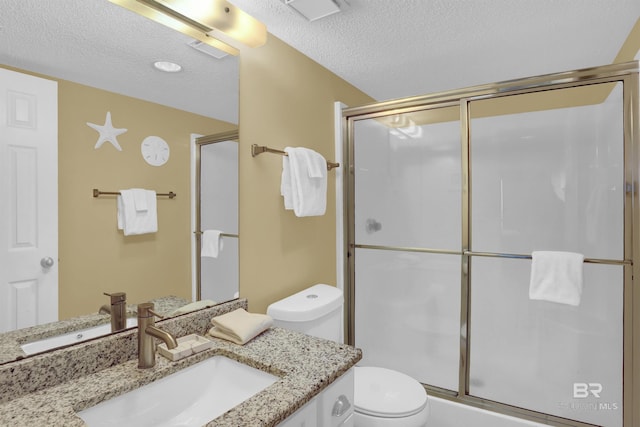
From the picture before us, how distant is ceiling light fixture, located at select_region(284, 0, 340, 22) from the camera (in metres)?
1.43

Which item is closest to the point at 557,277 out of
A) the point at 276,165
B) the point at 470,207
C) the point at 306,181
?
the point at 470,207

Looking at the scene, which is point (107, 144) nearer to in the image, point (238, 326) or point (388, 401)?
point (238, 326)

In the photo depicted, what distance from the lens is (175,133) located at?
1263mm

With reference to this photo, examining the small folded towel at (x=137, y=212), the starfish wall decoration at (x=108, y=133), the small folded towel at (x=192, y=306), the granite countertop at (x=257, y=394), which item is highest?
the starfish wall decoration at (x=108, y=133)

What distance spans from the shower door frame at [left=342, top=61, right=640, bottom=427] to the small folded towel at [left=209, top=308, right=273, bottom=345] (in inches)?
47.6

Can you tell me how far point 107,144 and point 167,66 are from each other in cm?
40

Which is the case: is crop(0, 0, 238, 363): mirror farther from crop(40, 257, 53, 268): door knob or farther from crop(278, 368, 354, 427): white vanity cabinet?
crop(278, 368, 354, 427): white vanity cabinet

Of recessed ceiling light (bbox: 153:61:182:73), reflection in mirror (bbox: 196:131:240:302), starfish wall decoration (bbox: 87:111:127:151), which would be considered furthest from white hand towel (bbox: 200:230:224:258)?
recessed ceiling light (bbox: 153:61:182:73)

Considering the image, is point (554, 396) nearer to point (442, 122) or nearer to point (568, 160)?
point (568, 160)

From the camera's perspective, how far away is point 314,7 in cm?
148

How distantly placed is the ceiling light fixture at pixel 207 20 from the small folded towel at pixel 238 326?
1143mm

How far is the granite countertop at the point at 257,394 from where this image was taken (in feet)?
2.52

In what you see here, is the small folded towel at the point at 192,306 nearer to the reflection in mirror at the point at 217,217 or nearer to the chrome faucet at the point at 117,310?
the reflection in mirror at the point at 217,217

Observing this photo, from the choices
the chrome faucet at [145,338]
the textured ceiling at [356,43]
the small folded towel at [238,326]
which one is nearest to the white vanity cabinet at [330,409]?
the small folded towel at [238,326]
